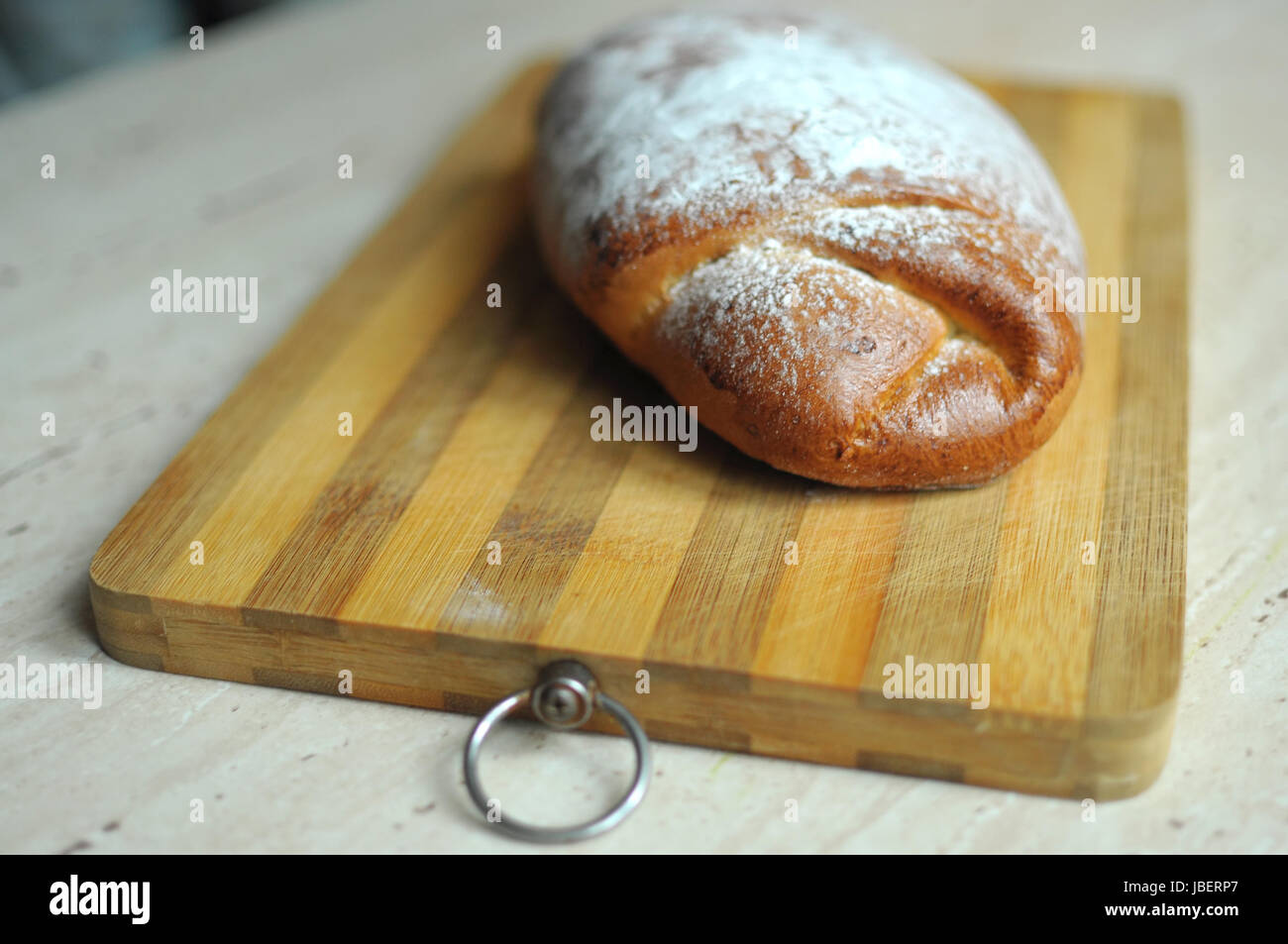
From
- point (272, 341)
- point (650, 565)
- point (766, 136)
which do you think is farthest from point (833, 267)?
point (272, 341)

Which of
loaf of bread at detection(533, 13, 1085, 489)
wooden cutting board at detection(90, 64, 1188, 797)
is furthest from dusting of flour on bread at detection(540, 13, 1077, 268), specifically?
wooden cutting board at detection(90, 64, 1188, 797)

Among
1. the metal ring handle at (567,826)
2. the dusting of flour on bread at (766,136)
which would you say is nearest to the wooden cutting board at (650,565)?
the metal ring handle at (567,826)

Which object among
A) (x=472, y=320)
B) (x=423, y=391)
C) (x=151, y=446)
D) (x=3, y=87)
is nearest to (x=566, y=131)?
(x=472, y=320)

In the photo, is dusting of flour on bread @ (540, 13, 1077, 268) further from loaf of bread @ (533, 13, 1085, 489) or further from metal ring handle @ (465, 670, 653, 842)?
metal ring handle @ (465, 670, 653, 842)

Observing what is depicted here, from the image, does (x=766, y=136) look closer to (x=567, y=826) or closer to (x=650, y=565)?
(x=650, y=565)

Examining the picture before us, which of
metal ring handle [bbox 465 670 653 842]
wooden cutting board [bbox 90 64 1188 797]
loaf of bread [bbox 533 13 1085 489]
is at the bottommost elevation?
metal ring handle [bbox 465 670 653 842]
